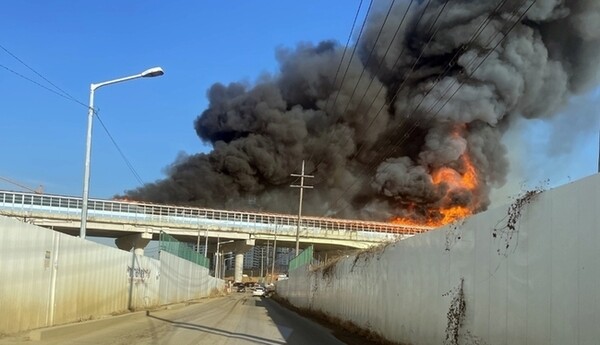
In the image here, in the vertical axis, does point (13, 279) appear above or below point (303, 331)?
above

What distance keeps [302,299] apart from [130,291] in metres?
13.3

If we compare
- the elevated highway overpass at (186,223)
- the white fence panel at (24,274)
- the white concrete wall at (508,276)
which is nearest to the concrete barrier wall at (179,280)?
the elevated highway overpass at (186,223)

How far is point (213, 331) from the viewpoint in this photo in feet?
54.9

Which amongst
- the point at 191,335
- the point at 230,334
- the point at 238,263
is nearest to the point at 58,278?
the point at 191,335

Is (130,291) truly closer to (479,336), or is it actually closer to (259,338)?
(259,338)

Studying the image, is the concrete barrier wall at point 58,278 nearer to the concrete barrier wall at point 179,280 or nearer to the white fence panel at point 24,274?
the white fence panel at point 24,274

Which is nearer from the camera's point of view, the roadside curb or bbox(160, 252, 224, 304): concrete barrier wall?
the roadside curb

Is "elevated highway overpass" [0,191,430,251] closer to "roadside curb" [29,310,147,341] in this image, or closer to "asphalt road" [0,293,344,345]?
"asphalt road" [0,293,344,345]

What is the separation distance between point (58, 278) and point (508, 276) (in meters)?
11.0

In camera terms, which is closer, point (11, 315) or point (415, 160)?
point (11, 315)

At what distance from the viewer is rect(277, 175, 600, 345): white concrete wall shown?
20.7 feet

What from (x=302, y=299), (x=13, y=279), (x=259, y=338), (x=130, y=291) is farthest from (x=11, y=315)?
(x=302, y=299)

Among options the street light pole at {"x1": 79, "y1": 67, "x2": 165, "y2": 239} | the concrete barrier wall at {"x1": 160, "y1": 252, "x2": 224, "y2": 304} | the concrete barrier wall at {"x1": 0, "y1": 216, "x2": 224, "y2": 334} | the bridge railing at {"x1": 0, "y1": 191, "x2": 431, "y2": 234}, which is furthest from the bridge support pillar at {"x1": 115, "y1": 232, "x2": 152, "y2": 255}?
the street light pole at {"x1": 79, "y1": 67, "x2": 165, "y2": 239}

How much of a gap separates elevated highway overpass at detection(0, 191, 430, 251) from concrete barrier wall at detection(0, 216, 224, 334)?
37170 millimetres
